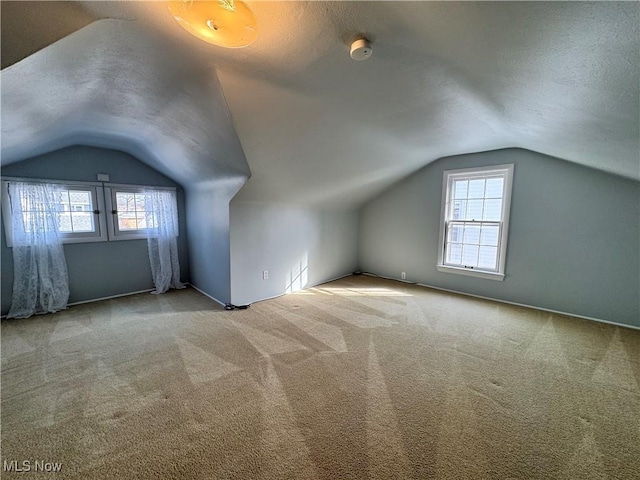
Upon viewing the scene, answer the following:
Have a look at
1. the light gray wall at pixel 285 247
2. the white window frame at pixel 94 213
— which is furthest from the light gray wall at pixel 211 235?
the white window frame at pixel 94 213

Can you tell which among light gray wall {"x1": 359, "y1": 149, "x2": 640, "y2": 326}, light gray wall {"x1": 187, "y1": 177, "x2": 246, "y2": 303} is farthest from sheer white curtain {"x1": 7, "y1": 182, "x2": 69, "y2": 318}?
light gray wall {"x1": 359, "y1": 149, "x2": 640, "y2": 326}

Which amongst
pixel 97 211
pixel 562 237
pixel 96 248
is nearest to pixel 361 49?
pixel 562 237

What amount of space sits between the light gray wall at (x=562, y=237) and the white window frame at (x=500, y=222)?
2.5 inches

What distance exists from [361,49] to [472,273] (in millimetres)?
3609

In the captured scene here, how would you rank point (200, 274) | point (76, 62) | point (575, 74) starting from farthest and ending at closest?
point (200, 274) < point (76, 62) < point (575, 74)

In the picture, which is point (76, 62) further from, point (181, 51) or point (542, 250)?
point (542, 250)

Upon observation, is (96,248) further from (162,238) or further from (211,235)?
(211,235)

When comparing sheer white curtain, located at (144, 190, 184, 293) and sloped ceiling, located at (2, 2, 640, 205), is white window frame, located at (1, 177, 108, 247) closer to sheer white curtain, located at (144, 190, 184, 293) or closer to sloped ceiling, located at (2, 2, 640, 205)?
sloped ceiling, located at (2, 2, 640, 205)

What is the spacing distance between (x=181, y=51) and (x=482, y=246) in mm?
4201

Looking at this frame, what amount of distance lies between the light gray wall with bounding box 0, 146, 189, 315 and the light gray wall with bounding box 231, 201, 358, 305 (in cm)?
182

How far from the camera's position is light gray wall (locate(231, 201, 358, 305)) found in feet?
11.1

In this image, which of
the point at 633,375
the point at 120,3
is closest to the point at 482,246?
the point at 633,375

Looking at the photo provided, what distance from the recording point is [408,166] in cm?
388

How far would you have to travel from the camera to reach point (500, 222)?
11.8 feet
